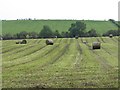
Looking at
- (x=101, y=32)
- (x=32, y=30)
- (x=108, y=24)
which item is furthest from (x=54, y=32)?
(x=108, y=24)

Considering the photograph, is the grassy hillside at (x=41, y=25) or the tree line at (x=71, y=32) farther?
the grassy hillside at (x=41, y=25)

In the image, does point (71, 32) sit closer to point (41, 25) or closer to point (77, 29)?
point (77, 29)

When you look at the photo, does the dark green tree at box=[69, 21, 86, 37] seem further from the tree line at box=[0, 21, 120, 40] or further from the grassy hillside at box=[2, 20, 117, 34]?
the grassy hillside at box=[2, 20, 117, 34]

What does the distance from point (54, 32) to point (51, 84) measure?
90362 millimetres

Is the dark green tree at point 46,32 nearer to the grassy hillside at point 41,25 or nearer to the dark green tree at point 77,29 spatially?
the grassy hillside at point 41,25

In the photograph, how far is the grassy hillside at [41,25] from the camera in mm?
109131

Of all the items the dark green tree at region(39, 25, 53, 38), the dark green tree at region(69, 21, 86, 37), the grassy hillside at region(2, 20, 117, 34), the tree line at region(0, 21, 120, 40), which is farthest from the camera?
the grassy hillside at region(2, 20, 117, 34)

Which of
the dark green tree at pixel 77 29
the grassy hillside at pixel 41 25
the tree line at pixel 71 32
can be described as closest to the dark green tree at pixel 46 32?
the tree line at pixel 71 32

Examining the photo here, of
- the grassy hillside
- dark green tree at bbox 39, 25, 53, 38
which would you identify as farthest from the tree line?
the grassy hillside

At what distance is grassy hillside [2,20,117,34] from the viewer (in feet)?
358

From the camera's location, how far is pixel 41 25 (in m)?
117

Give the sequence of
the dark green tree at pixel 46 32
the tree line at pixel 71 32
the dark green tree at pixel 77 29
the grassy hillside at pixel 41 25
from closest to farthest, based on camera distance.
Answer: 1. the tree line at pixel 71 32
2. the dark green tree at pixel 46 32
3. the dark green tree at pixel 77 29
4. the grassy hillside at pixel 41 25

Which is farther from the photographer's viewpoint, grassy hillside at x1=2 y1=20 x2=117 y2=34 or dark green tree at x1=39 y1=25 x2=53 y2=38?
grassy hillside at x1=2 y1=20 x2=117 y2=34

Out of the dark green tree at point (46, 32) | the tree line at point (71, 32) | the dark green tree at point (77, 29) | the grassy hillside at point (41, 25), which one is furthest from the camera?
the grassy hillside at point (41, 25)
